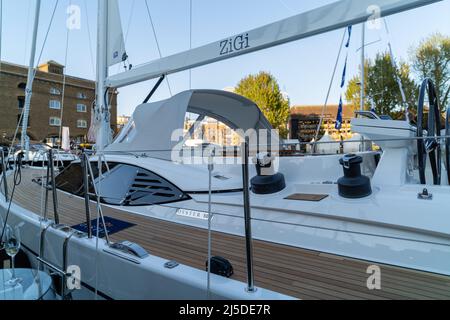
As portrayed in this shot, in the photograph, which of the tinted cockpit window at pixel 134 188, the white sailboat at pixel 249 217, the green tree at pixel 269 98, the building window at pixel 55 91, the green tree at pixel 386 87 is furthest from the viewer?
the building window at pixel 55 91

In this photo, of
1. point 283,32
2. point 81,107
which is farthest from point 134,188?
point 81,107

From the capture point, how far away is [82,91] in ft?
110

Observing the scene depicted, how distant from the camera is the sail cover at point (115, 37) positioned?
5227 mm

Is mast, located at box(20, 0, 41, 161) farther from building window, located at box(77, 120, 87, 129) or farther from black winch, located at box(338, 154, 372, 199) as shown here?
building window, located at box(77, 120, 87, 129)

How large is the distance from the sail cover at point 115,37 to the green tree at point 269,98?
18553 mm

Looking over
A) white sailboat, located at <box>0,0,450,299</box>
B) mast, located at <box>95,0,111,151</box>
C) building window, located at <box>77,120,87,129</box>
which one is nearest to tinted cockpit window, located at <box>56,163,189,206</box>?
white sailboat, located at <box>0,0,450,299</box>

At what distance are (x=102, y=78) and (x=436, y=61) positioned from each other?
20.2 meters

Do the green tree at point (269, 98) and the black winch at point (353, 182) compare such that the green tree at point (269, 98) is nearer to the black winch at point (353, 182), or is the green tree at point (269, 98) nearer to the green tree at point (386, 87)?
the green tree at point (386, 87)

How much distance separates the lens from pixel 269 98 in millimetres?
23594

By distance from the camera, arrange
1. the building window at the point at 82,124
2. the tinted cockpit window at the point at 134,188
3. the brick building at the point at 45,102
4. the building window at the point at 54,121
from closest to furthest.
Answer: the tinted cockpit window at the point at 134,188 → the brick building at the point at 45,102 → the building window at the point at 54,121 → the building window at the point at 82,124

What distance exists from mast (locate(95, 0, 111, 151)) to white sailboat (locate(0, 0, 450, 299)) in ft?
3.34

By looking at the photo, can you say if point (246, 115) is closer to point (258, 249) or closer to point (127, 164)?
point (127, 164)

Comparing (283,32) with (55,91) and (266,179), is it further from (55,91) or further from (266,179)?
(55,91)

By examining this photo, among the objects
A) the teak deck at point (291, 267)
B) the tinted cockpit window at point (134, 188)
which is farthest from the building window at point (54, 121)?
the teak deck at point (291, 267)
